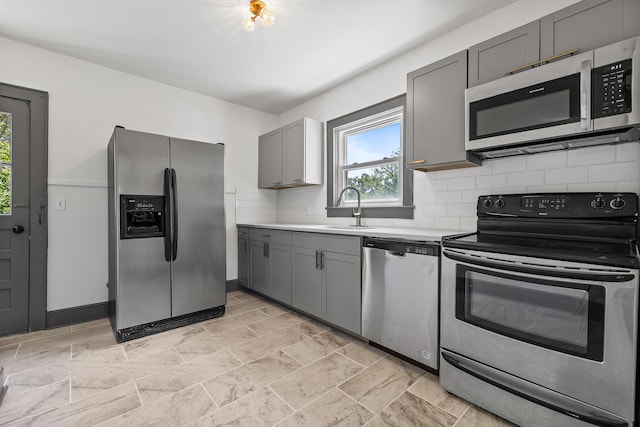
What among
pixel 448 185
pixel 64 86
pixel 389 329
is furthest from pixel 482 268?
pixel 64 86

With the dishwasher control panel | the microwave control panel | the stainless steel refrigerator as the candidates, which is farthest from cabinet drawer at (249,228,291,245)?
the microwave control panel

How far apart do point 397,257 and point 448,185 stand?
83 centimetres

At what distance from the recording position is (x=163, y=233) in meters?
2.63

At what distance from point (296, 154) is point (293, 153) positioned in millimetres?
61

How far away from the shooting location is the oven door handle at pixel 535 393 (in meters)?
1.23

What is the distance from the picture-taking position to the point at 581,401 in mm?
1276

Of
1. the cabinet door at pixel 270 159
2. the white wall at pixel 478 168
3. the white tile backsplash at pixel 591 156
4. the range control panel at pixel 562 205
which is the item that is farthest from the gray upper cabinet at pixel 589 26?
the cabinet door at pixel 270 159

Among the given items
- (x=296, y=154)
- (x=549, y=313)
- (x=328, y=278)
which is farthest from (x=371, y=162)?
(x=549, y=313)

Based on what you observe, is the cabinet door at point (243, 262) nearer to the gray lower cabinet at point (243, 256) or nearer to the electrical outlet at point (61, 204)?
the gray lower cabinet at point (243, 256)

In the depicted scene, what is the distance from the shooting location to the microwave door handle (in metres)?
1.48

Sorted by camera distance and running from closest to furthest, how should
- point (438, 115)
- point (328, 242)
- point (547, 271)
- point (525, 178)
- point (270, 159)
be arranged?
point (547, 271) → point (525, 178) → point (438, 115) → point (328, 242) → point (270, 159)

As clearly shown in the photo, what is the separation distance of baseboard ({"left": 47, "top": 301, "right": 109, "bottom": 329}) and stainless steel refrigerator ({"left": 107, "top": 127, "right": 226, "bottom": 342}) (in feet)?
1.26

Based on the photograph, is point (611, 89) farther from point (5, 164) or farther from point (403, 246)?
point (5, 164)

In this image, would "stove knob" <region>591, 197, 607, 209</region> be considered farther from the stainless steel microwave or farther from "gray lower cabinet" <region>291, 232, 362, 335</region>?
"gray lower cabinet" <region>291, 232, 362, 335</region>
